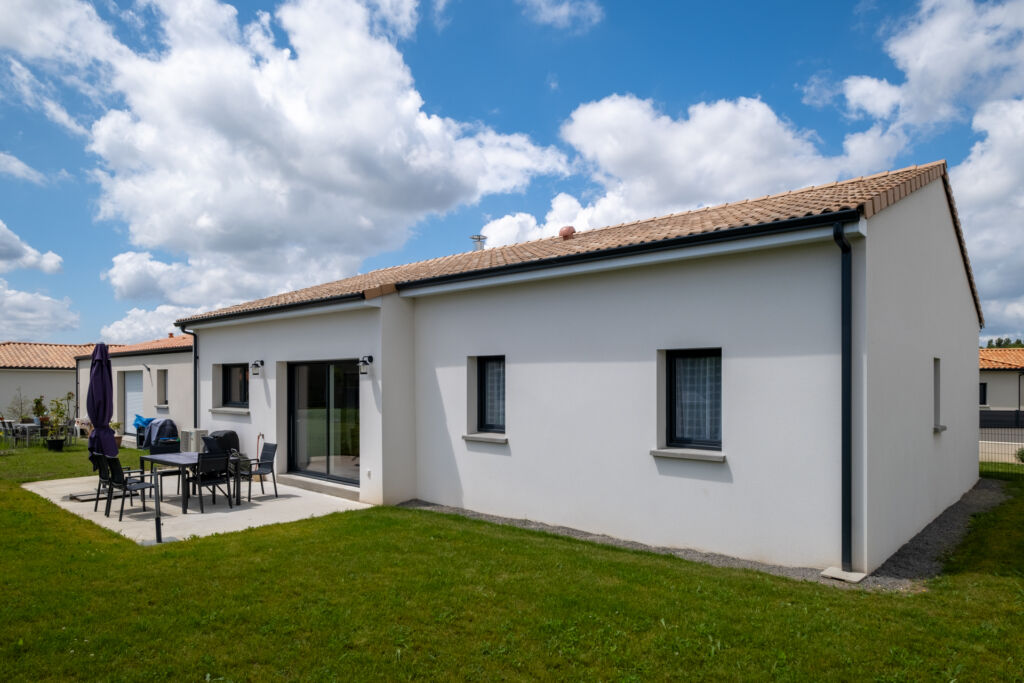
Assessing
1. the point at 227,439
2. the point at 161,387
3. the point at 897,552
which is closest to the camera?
the point at 897,552

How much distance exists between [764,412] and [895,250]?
275cm

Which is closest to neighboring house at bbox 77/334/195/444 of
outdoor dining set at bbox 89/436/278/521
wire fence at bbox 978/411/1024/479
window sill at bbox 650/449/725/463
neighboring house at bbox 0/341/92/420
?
outdoor dining set at bbox 89/436/278/521

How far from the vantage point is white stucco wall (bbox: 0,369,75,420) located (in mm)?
29266

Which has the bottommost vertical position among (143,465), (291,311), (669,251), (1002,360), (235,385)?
(143,465)

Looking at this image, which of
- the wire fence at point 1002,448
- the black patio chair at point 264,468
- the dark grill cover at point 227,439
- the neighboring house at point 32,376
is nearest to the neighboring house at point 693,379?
the black patio chair at point 264,468

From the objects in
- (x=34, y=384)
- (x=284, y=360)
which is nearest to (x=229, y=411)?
(x=284, y=360)

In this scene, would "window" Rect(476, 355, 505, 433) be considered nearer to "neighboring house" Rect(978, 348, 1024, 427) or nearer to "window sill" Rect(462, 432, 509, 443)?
"window sill" Rect(462, 432, 509, 443)

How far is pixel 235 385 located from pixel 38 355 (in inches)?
967

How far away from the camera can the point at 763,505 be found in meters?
7.10

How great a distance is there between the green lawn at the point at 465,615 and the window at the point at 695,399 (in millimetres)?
1588

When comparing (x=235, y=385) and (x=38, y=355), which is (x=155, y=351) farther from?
(x=38, y=355)

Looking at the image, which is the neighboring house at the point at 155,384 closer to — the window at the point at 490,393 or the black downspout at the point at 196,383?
the black downspout at the point at 196,383

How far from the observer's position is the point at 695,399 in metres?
7.85

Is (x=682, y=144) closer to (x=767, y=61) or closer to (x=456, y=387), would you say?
(x=767, y=61)
